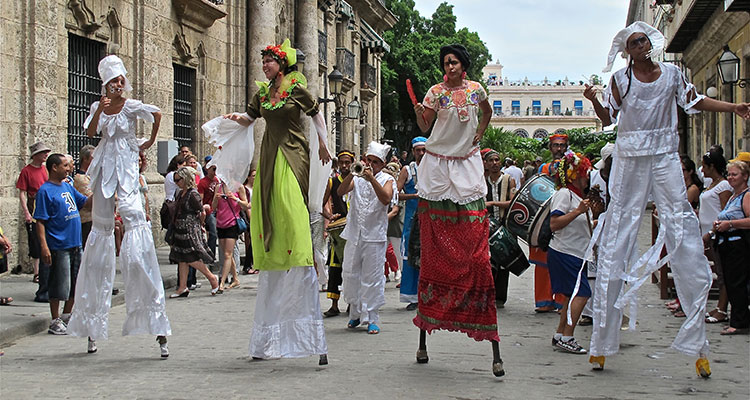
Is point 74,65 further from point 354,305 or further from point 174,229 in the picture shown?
point 354,305

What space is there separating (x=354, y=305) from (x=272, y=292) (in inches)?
76.3

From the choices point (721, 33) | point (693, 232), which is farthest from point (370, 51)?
point (693, 232)

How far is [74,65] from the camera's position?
14219 mm

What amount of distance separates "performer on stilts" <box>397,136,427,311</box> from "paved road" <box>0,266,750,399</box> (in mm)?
1224

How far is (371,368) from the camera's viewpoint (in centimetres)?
633

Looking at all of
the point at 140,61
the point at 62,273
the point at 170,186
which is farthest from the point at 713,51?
the point at 62,273

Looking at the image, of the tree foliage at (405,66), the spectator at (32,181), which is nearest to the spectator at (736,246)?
the spectator at (32,181)

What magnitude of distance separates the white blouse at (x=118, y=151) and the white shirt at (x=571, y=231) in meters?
3.32

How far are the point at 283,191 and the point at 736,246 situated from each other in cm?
440

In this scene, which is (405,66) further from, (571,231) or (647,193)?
(647,193)

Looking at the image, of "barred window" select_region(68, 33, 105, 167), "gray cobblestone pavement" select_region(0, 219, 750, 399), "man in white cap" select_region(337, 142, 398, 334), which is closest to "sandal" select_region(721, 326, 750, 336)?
"gray cobblestone pavement" select_region(0, 219, 750, 399)

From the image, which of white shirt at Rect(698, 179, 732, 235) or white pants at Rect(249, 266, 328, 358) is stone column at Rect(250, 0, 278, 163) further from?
white pants at Rect(249, 266, 328, 358)

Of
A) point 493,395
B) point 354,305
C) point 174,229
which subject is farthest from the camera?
point 174,229

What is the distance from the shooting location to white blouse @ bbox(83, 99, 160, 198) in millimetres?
7035
